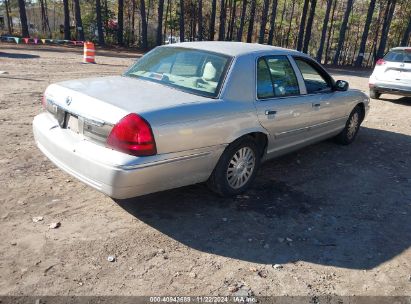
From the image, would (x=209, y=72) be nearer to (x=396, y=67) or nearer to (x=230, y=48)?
(x=230, y=48)

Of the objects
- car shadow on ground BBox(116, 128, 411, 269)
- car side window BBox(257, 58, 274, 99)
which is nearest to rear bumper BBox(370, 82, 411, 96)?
car shadow on ground BBox(116, 128, 411, 269)

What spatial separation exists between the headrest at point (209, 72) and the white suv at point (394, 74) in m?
8.59

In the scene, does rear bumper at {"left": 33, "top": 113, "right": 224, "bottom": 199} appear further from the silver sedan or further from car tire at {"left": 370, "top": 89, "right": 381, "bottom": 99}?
car tire at {"left": 370, "top": 89, "right": 381, "bottom": 99}

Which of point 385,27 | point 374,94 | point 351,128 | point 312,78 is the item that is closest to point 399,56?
point 374,94

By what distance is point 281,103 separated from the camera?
4777 millimetres

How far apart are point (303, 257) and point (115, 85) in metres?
2.54

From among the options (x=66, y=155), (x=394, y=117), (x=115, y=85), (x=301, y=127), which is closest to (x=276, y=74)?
(x=301, y=127)

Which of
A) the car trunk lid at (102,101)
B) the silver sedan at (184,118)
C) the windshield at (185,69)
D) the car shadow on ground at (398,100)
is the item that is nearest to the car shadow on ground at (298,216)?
the silver sedan at (184,118)

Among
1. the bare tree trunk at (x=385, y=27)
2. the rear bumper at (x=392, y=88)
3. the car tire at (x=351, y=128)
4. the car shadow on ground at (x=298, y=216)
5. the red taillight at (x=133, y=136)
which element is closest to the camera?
the red taillight at (x=133, y=136)

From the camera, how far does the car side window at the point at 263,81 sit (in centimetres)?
451

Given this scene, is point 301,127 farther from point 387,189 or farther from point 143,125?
point 143,125

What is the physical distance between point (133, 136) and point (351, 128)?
4.82 metres

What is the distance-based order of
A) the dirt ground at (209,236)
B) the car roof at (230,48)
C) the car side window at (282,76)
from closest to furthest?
1. the dirt ground at (209,236)
2. the car roof at (230,48)
3. the car side window at (282,76)

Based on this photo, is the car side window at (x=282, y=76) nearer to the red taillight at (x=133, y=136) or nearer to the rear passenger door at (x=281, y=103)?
the rear passenger door at (x=281, y=103)
